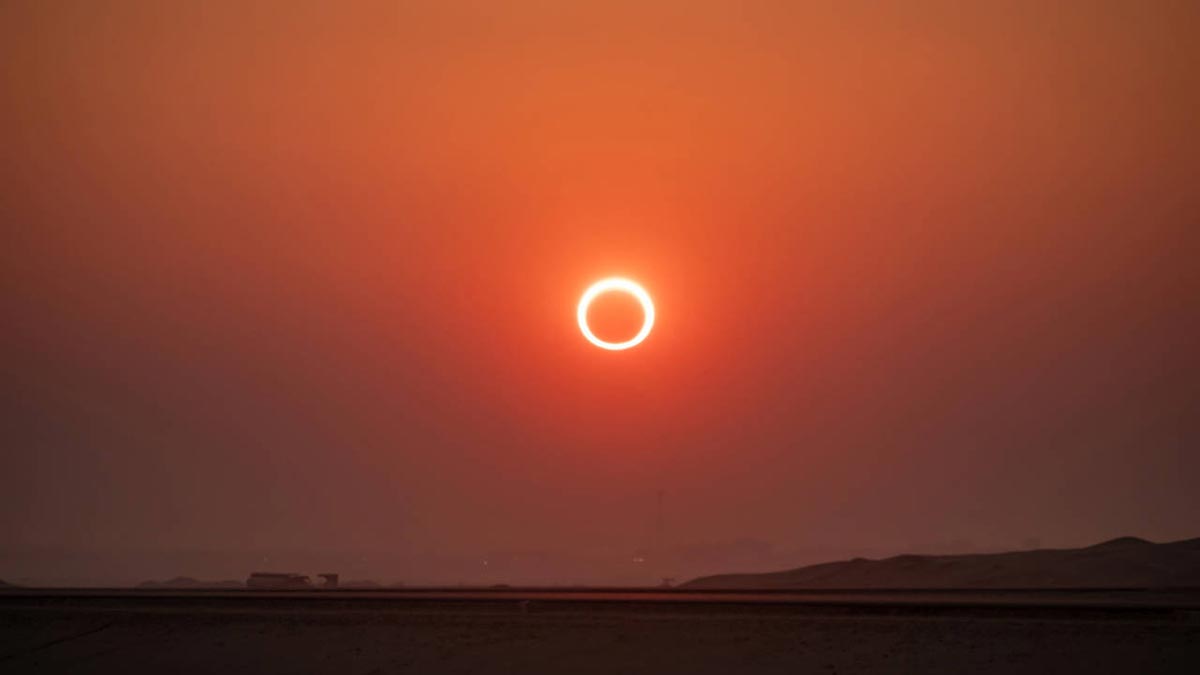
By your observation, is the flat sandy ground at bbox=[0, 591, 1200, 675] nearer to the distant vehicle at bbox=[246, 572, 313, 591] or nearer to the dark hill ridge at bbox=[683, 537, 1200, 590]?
the dark hill ridge at bbox=[683, 537, 1200, 590]

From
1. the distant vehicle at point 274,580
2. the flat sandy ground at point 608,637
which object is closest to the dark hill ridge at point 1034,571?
the flat sandy ground at point 608,637

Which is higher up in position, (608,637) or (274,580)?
(274,580)

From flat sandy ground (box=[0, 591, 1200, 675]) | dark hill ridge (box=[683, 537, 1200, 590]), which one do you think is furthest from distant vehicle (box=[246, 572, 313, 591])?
flat sandy ground (box=[0, 591, 1200, 675])

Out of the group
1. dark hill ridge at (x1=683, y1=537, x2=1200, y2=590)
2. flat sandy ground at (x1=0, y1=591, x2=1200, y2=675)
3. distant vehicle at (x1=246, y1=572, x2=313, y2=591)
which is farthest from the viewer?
distant vehicle at (x1=246, y1=572, x2=313, y2=591)

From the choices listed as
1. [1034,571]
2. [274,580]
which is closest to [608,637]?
[1034,571]

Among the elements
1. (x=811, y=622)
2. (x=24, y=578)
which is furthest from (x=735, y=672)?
(x=24, y=578)

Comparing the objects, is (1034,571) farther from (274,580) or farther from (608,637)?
(274,580)

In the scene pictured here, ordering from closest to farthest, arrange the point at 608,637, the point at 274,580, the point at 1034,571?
the point at 608,637 < the point at 1034,571 < the point at 274,580
